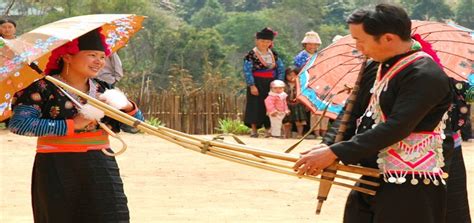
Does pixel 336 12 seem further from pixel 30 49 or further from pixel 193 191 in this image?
pixel 30 49

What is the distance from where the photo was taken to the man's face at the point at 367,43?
15.6 feet

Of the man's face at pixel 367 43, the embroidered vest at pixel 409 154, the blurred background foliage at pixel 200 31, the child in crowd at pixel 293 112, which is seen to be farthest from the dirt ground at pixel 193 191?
the blurred background foliage at pixel 200 31

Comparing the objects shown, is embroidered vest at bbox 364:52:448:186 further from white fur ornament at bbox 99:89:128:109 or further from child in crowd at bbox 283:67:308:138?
child in crowd at bbox 283:67:308:138

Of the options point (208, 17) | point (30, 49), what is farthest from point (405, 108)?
point (208, 17)

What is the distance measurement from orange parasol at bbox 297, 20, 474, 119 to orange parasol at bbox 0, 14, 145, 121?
3.72ft

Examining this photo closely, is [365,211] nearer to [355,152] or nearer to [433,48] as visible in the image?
[355,152]

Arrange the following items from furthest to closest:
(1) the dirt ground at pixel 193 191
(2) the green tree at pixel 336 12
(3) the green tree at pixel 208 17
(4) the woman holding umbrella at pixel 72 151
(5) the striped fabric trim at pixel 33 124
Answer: (3) the green tree at pixel 208 17 < (2) the green tree at pixel 336 12 < (1) the dirt ground at pixel 193 191 < (4) the woman holding umbrella at pixel 72 151 < (5) the striped fabric trim at pixel 33 124

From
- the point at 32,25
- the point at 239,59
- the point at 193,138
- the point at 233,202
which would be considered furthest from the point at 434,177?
the point at 239,59

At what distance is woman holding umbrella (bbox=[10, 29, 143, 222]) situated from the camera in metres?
5.85

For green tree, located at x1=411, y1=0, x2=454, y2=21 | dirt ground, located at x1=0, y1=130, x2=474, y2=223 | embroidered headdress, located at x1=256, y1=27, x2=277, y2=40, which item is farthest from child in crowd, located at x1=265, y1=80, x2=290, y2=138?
green tree, located at x1=411, y1=0, x2=454, y2=21

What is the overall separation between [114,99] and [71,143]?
0.36 metres

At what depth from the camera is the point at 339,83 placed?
19.1 feet

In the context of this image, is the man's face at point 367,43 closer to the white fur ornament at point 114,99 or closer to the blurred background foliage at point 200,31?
the white fur ornament at point 114,99

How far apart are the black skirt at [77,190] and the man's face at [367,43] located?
5.99 feet
